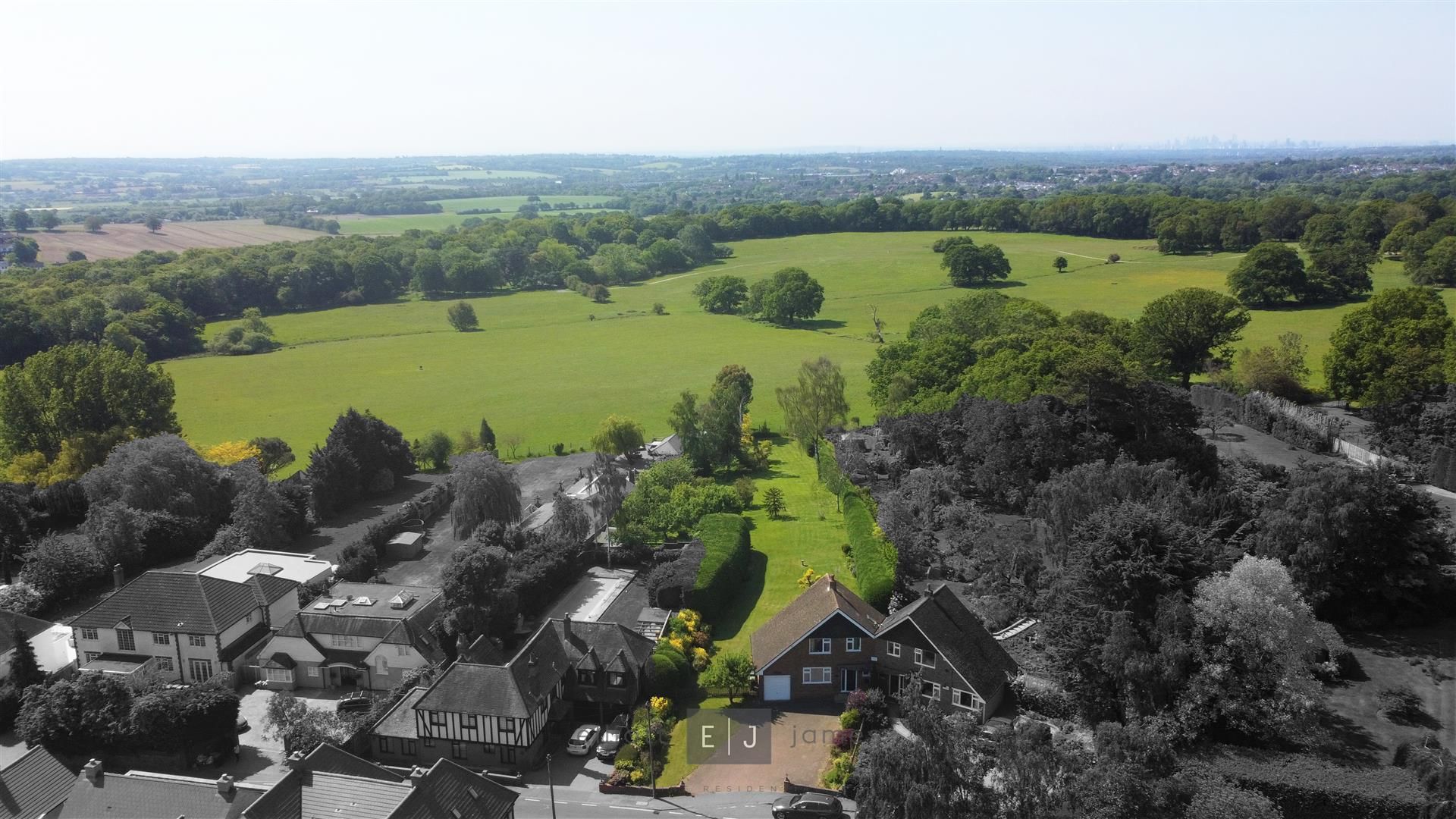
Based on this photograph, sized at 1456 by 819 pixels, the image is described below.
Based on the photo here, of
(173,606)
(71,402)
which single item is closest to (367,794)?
(173,606)

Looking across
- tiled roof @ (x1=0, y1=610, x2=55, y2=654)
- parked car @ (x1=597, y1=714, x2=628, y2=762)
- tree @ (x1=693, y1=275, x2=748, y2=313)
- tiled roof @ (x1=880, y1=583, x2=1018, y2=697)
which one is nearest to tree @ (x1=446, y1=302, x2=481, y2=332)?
tree @ (x1=693, y1=275, x2=748, y2=313)

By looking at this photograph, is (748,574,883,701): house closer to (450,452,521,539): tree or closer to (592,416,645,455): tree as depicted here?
(450,452,521,539): tree

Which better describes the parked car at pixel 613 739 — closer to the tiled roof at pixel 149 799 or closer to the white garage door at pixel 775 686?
the white garage door at pixel 775 686

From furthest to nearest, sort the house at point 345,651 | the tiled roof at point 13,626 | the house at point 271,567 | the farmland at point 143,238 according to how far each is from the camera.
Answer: the farmland at point 143,238
the house at point 271,567
the house at point 345,651
the tiled roof at point 13,626

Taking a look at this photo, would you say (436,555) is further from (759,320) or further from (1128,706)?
(759,320)

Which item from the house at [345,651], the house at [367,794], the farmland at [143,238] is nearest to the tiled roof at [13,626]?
the house at [345,651]

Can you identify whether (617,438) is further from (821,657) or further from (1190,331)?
(1190,331)
